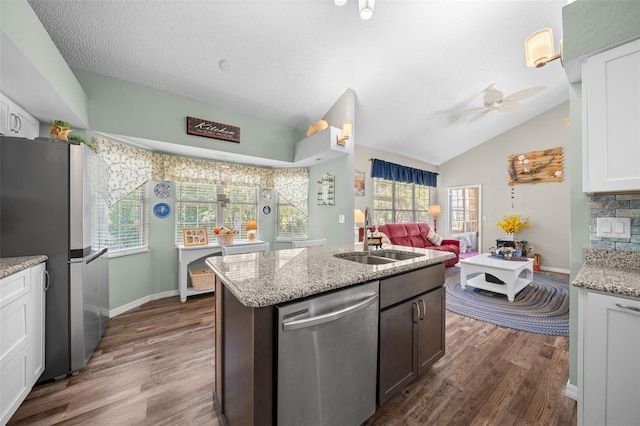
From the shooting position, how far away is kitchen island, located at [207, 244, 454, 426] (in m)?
1.00

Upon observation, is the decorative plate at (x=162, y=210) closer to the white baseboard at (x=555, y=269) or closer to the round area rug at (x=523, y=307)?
the round area rug at (x=523, y=307)

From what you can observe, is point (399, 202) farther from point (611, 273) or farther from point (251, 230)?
point (611, 273)

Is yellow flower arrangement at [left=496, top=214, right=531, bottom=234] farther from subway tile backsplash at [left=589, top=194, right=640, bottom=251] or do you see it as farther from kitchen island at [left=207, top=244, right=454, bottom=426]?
kitchen island at [left=207, top=244, right=454, bottom=426]

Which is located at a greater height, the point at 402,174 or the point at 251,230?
the point at 402,174

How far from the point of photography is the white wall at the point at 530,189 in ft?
17.1

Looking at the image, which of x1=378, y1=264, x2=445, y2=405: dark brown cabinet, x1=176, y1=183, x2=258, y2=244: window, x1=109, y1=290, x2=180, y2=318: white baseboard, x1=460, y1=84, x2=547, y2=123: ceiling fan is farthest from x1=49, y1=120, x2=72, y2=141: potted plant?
x1=460, y1=84, x2=547, y2=123: ceiling fan

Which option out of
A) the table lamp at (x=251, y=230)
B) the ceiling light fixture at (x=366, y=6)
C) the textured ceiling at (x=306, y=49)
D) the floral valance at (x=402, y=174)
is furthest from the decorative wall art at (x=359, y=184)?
the ceiling light fixture at (x=366, y=6)

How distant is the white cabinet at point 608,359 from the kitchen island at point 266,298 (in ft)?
2.54

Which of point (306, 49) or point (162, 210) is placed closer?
point (306, 49)

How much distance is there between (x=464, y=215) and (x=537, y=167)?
2.18 meters

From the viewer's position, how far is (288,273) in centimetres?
135

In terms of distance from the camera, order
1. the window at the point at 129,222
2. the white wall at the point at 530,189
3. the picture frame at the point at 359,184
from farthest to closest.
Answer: the picture frame at the point at 359,184 → the white wall at the point at 530,189 → the window at the point at 129,222

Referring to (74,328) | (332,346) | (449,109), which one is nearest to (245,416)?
(332,346)

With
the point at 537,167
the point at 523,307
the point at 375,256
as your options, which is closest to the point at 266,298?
the point at 375,256
